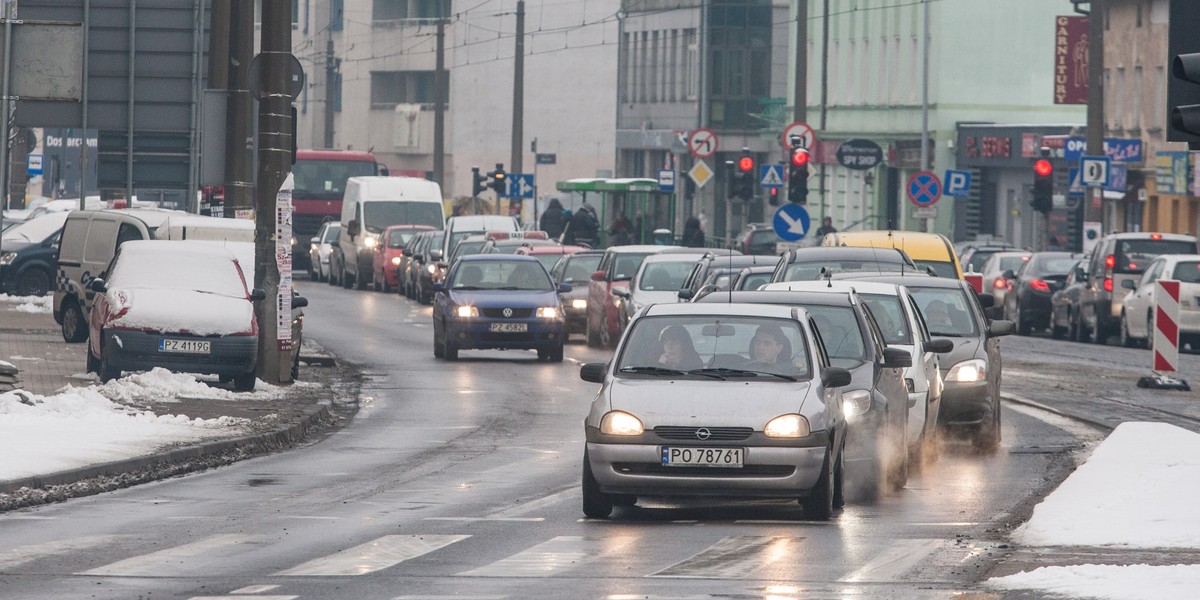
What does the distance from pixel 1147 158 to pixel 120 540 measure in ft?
171

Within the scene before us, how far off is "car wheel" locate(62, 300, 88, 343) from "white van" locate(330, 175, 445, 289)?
81.8ft

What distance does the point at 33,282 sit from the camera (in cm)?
4600

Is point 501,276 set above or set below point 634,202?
below

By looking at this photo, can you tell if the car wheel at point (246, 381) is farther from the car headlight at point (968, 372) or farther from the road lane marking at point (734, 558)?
the road lane marking at point (734, 558)

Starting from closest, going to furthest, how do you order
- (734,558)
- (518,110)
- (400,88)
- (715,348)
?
(734,558)
(715,348)
(518,110)
(400,88)

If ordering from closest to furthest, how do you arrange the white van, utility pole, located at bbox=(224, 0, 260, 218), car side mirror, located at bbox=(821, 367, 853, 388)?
car side mirror, located at bbox=(821, 367, 853, 388) → utility pole, located at bbox=(224, 0, 260, 218) → the white van

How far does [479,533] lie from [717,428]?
1.50 meters

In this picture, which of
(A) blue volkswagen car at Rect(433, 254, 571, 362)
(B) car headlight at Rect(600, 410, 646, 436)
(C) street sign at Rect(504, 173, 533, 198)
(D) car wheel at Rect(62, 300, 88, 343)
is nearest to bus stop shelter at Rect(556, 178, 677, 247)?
(C) street sign at Rect(504, 173, 533, 198)

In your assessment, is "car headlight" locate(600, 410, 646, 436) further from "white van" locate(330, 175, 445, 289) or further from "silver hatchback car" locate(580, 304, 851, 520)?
"white van" locate(330, 175, 445, 289)

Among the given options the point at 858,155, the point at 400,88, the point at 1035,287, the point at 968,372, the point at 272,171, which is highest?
the point at 400,88

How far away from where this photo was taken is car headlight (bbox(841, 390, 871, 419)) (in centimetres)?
1580

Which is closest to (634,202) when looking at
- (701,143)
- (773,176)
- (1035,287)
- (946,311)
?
(773,176)

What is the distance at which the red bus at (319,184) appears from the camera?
70312 millimetres

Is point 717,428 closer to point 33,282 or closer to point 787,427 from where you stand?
point 787,427
